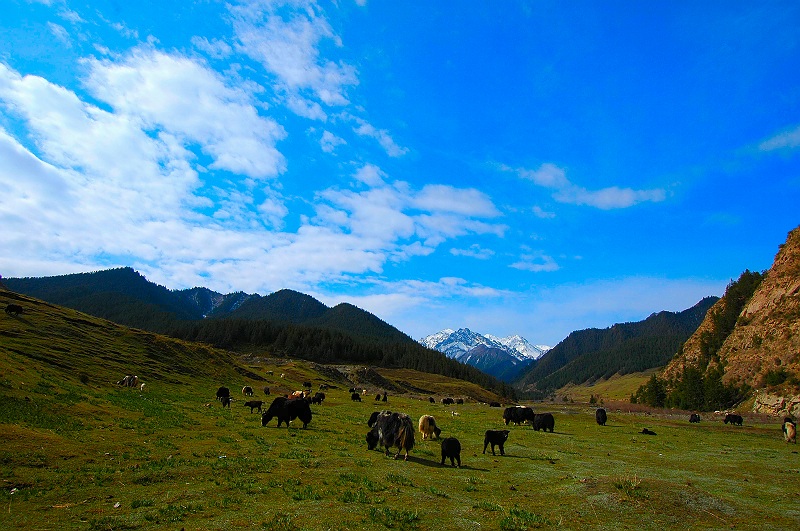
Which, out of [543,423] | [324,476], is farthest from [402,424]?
[543,423]

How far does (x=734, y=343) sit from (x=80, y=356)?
479 feet

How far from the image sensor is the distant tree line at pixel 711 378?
306 ft

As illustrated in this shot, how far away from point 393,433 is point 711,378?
109 metres

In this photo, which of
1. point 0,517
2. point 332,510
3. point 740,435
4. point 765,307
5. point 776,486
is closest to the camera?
point 0,517

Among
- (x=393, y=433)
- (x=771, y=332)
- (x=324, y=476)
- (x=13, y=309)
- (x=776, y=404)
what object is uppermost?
(x=771, y=332)

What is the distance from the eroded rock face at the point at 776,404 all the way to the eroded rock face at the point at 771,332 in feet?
3.31

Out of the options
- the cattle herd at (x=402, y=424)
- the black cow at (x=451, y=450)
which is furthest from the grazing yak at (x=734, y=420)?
the black cow at (x=451, y=450)

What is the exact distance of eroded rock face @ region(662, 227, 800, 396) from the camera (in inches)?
3396

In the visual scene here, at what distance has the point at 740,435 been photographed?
43812 millimetres

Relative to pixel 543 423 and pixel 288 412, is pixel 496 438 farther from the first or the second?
pixel 543 423

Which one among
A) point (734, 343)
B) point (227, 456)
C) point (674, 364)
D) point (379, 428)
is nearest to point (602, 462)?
point (379, 428)

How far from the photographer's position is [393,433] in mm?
23812

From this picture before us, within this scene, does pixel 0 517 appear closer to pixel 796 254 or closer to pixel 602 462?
pixel 602 462

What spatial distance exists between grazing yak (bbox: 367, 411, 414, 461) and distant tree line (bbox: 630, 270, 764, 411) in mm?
101628
